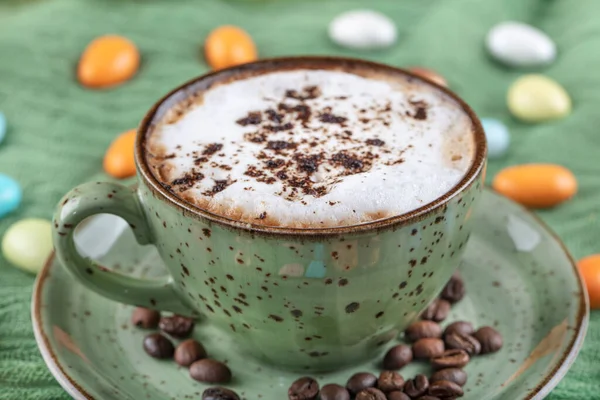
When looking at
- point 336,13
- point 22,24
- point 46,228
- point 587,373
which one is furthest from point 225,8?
point 587,373

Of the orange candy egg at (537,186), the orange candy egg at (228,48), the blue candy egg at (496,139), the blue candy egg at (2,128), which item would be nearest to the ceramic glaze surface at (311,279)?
the orange candy egg at (537,186)

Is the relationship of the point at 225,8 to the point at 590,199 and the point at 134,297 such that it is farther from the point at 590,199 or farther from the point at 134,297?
the point at 134,297

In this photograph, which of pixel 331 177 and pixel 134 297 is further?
pixel 134 297

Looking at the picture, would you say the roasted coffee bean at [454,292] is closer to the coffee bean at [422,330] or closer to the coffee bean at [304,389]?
the coffee bean at [422,330]

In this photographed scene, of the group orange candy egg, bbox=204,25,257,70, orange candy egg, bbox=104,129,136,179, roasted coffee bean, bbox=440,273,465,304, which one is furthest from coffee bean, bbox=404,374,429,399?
orange candy egg, bbox=204,25,257,70

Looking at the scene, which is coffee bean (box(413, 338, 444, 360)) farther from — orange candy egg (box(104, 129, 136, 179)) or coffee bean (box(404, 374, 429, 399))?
orange candy egg (box(104, 129, 136, 179))

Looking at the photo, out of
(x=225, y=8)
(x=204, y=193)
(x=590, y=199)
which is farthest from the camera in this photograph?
(x=225, y=8)

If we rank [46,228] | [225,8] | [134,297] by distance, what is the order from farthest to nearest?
[225,8], [46,228], [134,297]
